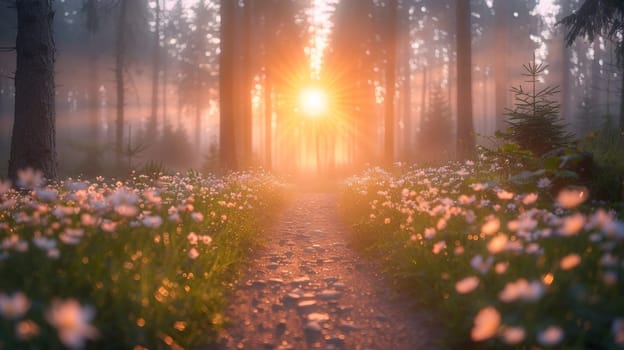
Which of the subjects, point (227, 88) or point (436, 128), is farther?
point (436, 128)

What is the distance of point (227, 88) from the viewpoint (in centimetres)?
1309

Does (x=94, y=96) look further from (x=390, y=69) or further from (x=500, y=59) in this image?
(x=500, y=59)

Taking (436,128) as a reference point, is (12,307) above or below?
below

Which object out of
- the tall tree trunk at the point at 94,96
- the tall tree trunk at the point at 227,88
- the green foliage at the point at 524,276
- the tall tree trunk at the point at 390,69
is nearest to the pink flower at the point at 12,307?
the green foliage at the point at 524,276

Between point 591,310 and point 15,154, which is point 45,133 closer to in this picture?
point 15,154

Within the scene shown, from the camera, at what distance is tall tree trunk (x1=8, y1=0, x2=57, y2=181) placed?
6.84m

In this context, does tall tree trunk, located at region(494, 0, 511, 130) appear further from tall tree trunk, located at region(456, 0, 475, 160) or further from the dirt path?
the dirt path

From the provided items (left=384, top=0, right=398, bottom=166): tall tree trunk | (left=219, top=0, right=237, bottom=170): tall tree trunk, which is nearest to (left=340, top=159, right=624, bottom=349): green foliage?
(left=219, top=0, right=237, bottom=170): tall tree trunk

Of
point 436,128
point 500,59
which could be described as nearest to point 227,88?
point 436,128

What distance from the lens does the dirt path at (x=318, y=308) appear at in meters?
3.12

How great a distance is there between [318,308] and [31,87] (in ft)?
22.8

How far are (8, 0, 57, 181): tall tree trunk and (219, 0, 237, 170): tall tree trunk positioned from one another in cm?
638

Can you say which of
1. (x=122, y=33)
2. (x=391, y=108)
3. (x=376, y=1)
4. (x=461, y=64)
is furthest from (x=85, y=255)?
(x=376, y=1)

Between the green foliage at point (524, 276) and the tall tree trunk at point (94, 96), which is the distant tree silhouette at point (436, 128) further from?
the tall tree trunk at point (94, 96)
